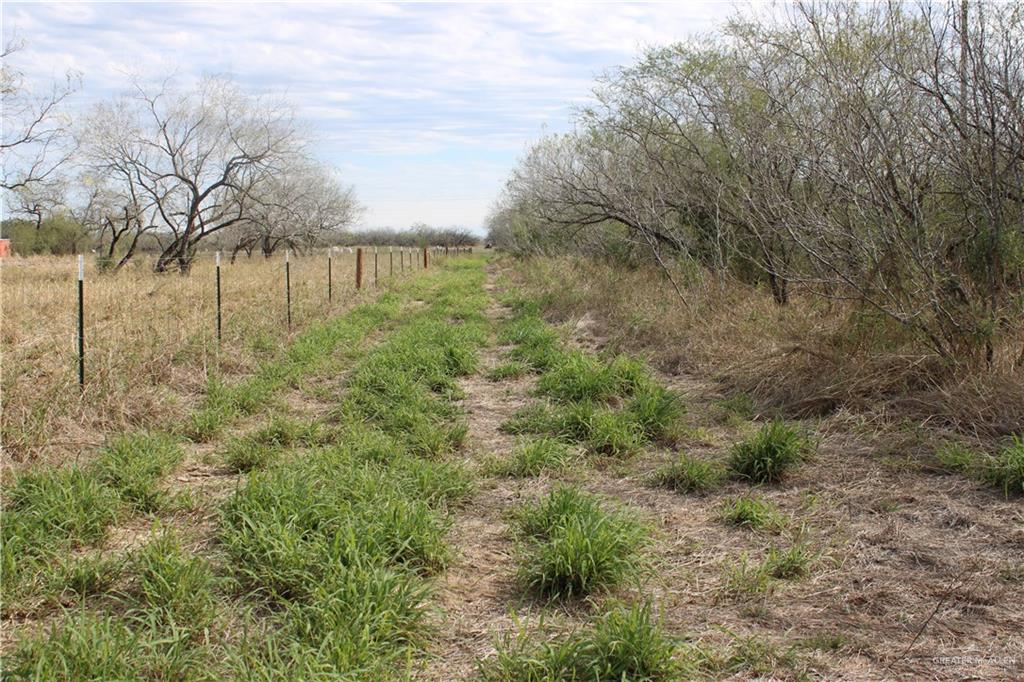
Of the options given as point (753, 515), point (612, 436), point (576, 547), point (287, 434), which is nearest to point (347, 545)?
point (576, 547)

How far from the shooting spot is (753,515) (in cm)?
424

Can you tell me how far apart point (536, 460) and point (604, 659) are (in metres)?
2.60

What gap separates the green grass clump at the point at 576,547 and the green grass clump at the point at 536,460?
1.01 m

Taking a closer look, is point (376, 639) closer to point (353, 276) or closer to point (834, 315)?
point (834, 315)

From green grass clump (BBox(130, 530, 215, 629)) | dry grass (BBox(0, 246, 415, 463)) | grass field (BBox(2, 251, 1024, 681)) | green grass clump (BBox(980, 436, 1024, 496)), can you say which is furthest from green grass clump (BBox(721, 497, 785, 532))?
dry grass (BBox(0, 246, 415, 463))

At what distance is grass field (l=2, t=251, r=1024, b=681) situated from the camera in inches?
111

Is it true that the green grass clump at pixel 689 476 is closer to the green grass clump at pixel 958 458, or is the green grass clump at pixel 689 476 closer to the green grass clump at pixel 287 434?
the green grass clump at pixel 958 458

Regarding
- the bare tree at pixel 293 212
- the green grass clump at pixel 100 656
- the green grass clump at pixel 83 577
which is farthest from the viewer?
the bare tree at pixel 293 212

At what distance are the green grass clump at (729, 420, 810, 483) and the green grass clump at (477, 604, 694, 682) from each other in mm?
2355

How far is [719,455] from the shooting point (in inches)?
221

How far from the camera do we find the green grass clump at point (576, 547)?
3424mm

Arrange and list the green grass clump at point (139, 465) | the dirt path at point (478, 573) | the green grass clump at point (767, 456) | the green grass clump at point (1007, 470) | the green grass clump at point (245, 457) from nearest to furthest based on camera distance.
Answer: the dirt path at point (478, 573), the green grass clump at point (139, 465), the green grass clump at point (1007, 470), the green grass clump at point (767, 456), the green grass clump at point (245, 457)

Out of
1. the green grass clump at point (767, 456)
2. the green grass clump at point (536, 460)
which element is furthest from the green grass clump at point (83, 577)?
the green grass clump at point (767, 456)

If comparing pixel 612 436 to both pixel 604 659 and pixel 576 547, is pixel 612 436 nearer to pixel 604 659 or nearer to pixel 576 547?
pixel 576 547
